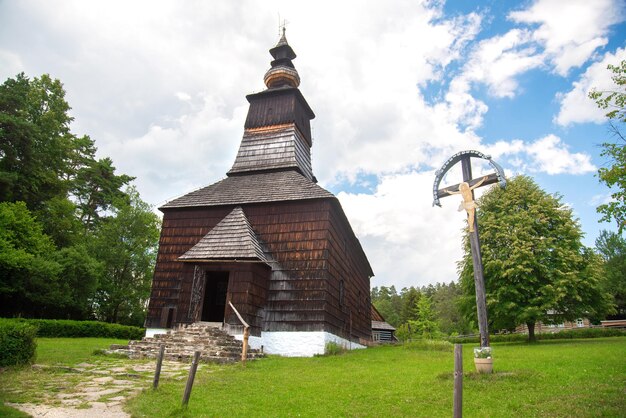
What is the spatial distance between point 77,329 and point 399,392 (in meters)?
18.8

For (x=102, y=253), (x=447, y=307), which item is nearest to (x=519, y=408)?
(x=102, y=253)

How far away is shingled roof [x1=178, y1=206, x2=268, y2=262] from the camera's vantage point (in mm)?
15219

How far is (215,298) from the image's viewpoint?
19.3 meters

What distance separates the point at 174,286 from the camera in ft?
57.4

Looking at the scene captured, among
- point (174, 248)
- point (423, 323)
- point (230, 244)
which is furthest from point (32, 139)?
point (423, 323)

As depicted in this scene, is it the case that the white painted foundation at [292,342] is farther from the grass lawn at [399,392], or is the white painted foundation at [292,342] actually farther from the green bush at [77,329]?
the green bush at [77,329]

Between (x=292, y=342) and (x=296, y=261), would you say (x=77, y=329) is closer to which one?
(x=292, y=342)

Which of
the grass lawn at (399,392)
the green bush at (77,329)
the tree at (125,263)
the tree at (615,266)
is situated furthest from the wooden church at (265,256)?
the tree at (615,266)

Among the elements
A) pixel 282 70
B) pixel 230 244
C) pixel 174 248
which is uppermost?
pixel 282 70

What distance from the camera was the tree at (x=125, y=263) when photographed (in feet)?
103

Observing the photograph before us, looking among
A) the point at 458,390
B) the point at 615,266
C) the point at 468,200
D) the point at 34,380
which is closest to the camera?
the point at 458,390

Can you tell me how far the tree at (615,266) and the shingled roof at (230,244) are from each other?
3189 cm

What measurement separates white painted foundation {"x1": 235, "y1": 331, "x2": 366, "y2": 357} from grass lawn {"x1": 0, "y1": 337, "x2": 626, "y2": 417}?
4.07m

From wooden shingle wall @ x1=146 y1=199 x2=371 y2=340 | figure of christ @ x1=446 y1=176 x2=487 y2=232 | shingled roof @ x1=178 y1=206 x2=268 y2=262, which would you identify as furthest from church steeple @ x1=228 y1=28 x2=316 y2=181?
figure of christ @ x1=446 y1=176 x2=487 y2=232
